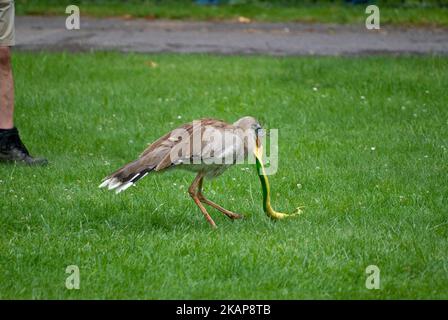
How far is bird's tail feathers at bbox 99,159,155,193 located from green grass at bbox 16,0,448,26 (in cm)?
960

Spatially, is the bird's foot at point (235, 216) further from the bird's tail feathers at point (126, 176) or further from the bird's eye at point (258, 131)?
the bird's tail feathers at point (126, 176)

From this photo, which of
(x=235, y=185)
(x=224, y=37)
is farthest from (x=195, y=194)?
(x=224, y=37)

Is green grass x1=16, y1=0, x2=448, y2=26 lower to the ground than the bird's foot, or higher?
higher

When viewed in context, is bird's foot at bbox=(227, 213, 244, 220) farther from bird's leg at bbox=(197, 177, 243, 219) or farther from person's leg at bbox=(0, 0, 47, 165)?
person's leg at bbox=(0, 0, 47, 165)

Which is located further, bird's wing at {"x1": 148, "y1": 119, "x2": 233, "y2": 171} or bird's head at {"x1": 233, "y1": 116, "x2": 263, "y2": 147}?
bird's head at {"x1": 233, "y1": 116, "x2": 263, "y2": 147}

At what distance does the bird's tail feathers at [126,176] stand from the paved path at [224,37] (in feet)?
23.6

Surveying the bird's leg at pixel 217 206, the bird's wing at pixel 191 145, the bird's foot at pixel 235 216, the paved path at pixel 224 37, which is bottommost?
the bird's foot at pixel 235 216

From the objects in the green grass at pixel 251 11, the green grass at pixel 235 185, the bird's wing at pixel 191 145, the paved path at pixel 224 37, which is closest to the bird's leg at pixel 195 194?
the green grass at pixel 235 185

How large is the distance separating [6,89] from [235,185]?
2495mm

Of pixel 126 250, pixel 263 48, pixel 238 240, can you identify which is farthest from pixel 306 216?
pixel 263 48

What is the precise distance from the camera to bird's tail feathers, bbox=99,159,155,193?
6.77 metres

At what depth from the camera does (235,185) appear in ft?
27.4

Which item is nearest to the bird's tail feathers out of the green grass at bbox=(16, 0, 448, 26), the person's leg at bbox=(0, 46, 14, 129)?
the person's leg at bbox=(0, 46, 14, 129)

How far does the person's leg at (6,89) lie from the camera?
8.98 m
